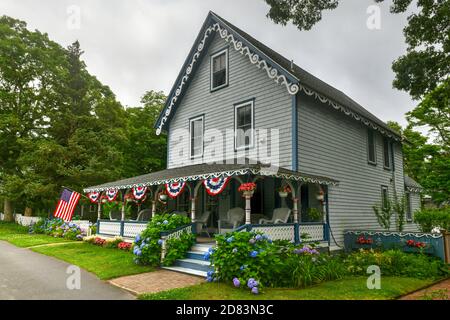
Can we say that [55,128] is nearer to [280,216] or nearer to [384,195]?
[280,216]

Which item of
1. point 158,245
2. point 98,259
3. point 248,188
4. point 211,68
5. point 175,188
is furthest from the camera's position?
point 211,68

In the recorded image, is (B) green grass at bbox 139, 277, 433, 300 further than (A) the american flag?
No

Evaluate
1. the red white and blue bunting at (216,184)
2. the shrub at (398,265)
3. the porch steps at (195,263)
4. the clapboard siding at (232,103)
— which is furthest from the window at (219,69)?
the shrub at (398,265)

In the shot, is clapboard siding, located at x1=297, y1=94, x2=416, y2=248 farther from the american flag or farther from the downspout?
the american flag

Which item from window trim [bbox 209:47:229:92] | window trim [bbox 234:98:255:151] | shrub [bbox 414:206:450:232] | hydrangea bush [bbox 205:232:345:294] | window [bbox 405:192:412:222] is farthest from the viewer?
window [bbox 405:192:412:222]

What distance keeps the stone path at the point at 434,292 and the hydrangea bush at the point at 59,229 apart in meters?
15.8

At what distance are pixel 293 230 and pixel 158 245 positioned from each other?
14.2ft

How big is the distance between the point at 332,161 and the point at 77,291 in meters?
10.3

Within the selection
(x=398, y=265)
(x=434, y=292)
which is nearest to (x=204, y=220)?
(x=398, y=265)

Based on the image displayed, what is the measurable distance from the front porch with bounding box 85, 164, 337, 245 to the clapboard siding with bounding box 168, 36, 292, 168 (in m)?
1.37

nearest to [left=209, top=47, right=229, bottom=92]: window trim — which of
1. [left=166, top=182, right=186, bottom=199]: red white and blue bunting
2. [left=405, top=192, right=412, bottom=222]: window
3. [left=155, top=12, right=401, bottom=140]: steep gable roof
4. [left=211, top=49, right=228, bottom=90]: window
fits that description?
[left=211, top=49, right=228, bottom=90]: window

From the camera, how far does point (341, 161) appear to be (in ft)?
46.3

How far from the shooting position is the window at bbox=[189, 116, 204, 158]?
15453mm
